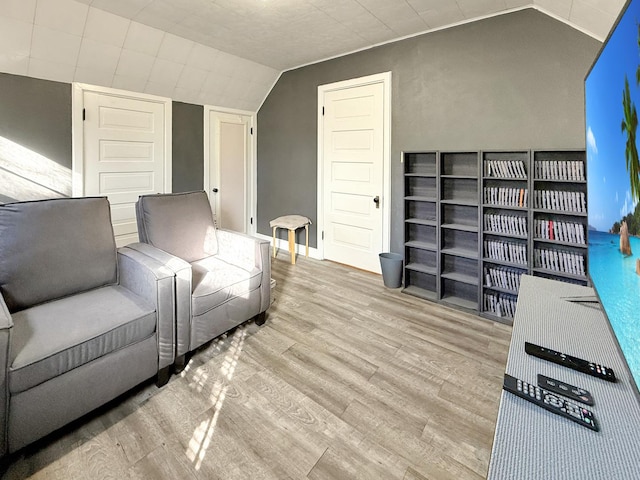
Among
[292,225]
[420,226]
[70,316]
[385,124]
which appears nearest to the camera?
[70,316]

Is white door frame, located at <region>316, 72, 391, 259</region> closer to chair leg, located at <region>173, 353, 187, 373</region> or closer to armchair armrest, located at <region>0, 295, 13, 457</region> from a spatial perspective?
chair leg, located at <region>173, 353, 187, 373</region>

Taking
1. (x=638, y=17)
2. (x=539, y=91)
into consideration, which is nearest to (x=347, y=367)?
(x=638, y=17)

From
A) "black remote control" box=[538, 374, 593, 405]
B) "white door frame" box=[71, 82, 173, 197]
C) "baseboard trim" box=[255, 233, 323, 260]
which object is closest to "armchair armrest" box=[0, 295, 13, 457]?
"black remote control" box=[538, 374, 593, 405]

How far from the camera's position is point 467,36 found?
9.75 feet

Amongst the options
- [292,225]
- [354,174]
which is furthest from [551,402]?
[292,225]

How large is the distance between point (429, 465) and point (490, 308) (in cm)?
183

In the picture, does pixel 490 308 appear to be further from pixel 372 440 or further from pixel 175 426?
pixel 175 426

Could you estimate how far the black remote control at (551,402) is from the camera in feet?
2.62

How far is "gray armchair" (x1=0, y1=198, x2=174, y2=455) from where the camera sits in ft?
4.51

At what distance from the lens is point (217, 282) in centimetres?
226

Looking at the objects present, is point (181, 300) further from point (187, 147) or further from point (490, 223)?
point (187, 147)

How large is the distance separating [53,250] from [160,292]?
2.18ft

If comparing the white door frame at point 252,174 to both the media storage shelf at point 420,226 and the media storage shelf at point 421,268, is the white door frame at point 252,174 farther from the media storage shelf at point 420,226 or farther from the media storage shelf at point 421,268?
the media storage shelf at point 421,268

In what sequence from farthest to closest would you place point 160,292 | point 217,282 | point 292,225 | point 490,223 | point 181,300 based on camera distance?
point 292,225
point 490,223
point 217,282
point 181,300
point 160,292
